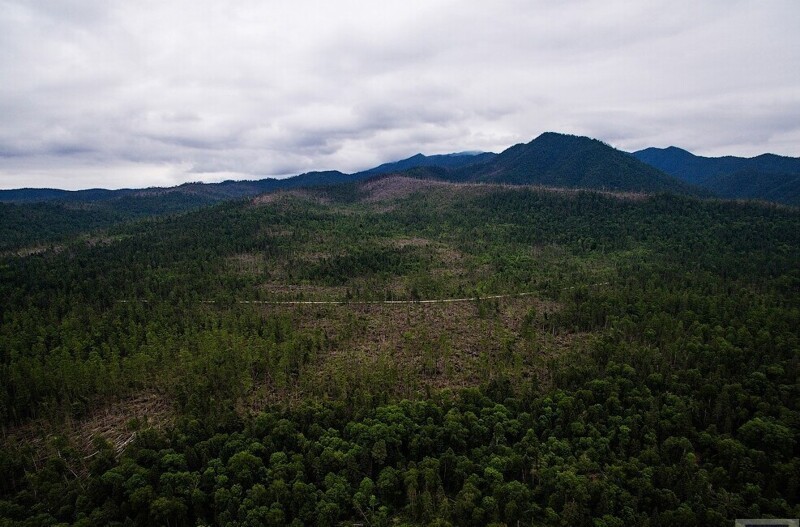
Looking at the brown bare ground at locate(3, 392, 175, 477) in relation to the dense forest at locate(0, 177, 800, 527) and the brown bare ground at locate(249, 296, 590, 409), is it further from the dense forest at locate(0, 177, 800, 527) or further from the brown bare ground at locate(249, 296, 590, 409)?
the brown bare ground at locate(249, 296, 590, 409)

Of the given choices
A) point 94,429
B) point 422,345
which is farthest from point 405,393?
point 94,429

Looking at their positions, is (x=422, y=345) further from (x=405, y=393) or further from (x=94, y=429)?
(x=94, y=429)

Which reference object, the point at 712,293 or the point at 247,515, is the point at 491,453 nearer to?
the point at 247,515

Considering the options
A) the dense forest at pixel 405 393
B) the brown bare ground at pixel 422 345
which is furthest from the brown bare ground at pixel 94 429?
the brown bare ground at pixel 422 345

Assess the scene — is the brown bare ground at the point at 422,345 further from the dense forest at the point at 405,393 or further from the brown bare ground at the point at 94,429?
the brown bare ground at the point at 94,429

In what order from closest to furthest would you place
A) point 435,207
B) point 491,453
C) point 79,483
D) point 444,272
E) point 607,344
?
point 79,483 < point 491,453 < point 607,344 < point 444,272 < point 435,207

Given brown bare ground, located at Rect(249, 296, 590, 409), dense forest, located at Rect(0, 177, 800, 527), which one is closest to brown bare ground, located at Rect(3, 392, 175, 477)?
dense forest, located at Rect(0, 177, 800, 527)

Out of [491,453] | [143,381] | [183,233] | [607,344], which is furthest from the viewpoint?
[183,233]

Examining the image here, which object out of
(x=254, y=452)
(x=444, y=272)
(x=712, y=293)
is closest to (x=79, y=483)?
(x=254, y=452)
